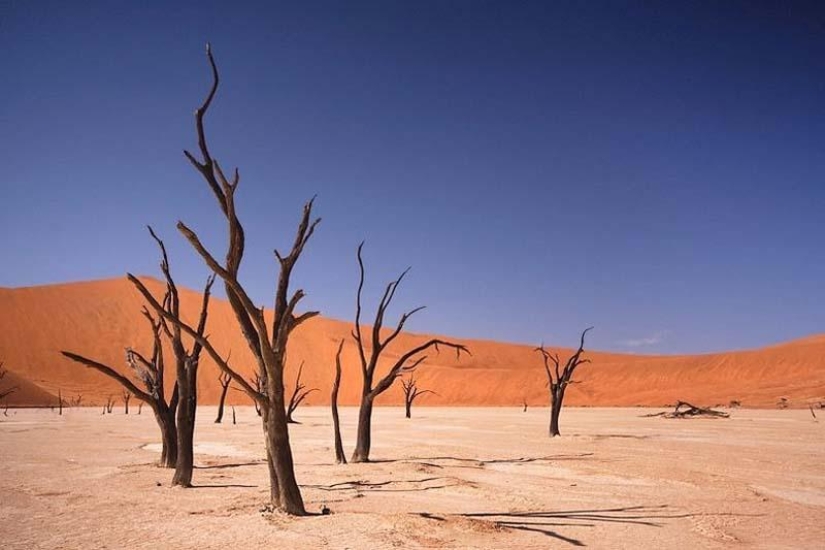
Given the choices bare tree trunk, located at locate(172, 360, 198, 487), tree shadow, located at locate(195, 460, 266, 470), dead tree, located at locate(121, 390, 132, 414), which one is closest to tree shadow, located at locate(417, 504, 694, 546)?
bare tree trunk, located at locate(172, 360, 198, 487)

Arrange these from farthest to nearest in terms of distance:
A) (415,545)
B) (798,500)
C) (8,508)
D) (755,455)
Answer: (755,455), (798,500), (8,508), (415,545)

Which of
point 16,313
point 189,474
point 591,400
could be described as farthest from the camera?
point 16,313

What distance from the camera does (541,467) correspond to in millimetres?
12836

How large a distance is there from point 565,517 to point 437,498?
204cm

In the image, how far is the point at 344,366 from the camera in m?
72.8

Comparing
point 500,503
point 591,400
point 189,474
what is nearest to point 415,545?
point 500,503

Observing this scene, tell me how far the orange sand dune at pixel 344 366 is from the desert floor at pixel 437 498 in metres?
34.9

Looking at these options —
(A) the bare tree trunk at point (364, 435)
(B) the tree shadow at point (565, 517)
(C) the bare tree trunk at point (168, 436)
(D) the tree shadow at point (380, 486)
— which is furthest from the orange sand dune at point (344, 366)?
(C) the bare tree trunk at point (168, 436)

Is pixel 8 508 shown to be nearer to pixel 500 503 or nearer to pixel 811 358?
pixel 500 503

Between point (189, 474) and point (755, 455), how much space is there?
1297 centimetres

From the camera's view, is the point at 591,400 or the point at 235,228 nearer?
the point at 235,228

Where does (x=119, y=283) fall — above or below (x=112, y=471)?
above

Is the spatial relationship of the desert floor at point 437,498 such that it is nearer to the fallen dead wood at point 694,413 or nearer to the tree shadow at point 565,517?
the tree shadow at point 565,517

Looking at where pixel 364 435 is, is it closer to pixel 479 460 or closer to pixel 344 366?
pixel 479 460
